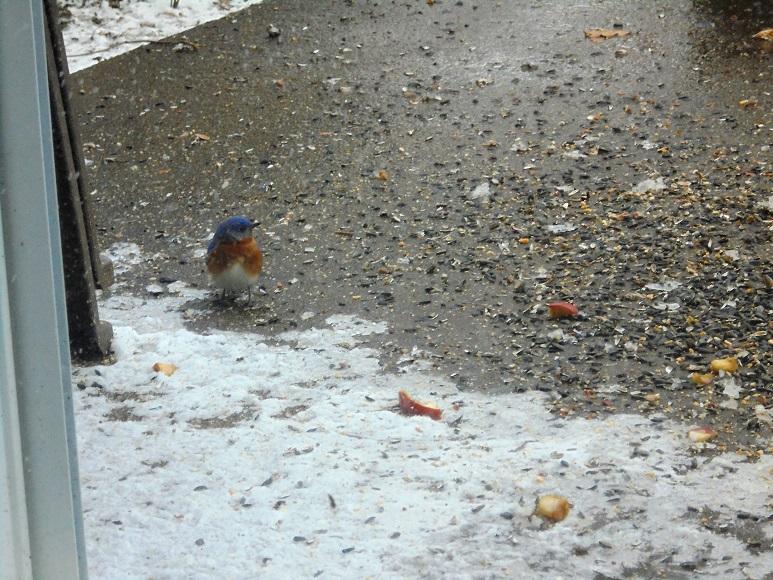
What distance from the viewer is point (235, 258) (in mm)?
4695

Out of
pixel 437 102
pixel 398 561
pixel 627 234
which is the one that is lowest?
pixel 398 561

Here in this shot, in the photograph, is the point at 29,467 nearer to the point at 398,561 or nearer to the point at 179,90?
the point at 398,561

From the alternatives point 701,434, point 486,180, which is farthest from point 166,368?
point 486,180

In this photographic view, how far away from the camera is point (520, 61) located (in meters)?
6.86

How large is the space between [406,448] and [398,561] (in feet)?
2.23

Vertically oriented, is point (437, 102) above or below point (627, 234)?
above

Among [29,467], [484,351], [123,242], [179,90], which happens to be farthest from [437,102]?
[29,467]

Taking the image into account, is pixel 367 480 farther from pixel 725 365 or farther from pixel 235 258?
pixel 235 258

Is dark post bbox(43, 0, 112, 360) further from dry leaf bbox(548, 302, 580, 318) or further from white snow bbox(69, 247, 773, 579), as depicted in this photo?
dry leaf bbox(548, 302, 580, 318)

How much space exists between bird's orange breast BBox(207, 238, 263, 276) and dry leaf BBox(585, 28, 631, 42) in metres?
3.31

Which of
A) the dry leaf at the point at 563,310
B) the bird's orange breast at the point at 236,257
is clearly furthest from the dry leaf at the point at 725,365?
the bird's orange breast at the point at 236,257

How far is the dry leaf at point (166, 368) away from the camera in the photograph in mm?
4117

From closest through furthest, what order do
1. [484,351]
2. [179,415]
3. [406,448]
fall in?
[406,448], [179,415], [484,351]

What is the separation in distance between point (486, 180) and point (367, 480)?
269 cm
